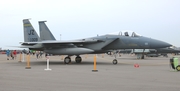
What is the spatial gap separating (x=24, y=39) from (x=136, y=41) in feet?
34.6

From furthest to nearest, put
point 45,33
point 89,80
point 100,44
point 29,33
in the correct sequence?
point 29,33 < point 45,33 < point 100,44 < point 89,80

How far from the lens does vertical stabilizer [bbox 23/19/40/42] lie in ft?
64.0

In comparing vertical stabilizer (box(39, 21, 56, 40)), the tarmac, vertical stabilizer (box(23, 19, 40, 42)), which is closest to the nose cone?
the tarmac

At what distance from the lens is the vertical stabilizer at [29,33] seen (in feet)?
64.0

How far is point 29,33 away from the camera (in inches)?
770

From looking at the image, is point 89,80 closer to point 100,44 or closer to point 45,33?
point 100,44

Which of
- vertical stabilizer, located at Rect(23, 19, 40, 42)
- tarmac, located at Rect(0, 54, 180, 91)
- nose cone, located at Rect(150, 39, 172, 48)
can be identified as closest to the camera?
tarmac, located at Rect(0, 54, 180, 91)

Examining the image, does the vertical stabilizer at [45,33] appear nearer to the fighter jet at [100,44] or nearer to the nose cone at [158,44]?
the fighter jet at [100,44]

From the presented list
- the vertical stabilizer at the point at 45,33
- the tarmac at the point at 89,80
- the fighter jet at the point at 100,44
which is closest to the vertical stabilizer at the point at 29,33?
the vertical stabilizer at the point at 45,33

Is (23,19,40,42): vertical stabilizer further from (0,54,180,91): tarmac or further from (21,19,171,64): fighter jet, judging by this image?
(0,54,180,91): tarmac

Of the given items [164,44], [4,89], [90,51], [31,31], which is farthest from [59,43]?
[4,89]

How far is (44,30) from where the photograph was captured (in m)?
19.2

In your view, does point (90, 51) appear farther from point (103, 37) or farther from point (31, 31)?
point (31, 31)


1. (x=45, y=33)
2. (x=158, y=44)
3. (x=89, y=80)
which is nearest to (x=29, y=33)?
(x=45, y=33)
